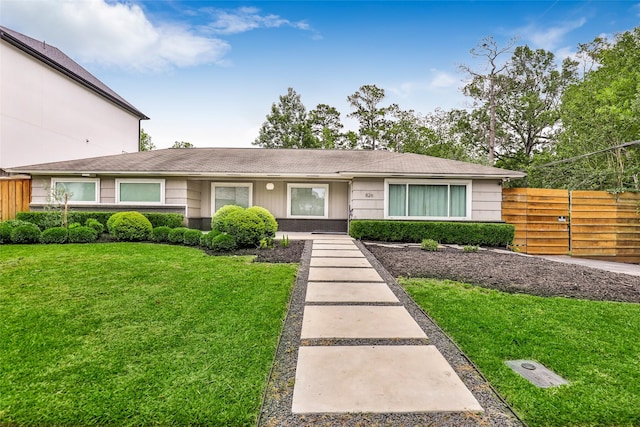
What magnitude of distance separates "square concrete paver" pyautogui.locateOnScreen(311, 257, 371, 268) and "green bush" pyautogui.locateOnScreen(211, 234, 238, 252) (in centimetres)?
225

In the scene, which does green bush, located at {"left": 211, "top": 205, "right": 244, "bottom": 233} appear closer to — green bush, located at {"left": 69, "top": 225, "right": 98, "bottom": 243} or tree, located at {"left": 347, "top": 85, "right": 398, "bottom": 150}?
green bush, located at {"left": 69, "top": 225, "right": 98, "bottom": 243}

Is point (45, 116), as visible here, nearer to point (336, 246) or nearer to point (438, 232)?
point (336, 246)

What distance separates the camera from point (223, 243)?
723 centimetres

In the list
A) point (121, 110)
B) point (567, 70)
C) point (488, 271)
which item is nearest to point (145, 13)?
point (121, 110)

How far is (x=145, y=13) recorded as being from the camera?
1048 centimetres

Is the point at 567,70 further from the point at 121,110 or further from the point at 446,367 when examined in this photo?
the point at 121,110

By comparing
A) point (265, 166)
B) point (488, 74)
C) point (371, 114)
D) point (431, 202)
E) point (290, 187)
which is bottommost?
point (431, 202)

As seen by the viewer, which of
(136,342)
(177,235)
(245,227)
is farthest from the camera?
(177,235)

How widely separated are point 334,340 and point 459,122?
21.9 m

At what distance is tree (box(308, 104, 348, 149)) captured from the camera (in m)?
26.5

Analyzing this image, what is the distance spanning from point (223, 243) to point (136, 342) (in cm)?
469

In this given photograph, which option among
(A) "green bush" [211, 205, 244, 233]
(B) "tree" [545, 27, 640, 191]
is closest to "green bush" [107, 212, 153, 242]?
(A) "green bush" [211, 205, 244, 233]

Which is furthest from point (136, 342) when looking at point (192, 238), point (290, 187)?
point (290, 187)

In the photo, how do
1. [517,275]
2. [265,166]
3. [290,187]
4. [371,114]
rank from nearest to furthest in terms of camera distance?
[517,275] → [265,166] → [290,187] → [371,114]
